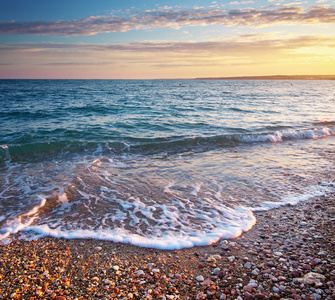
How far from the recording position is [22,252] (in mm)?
3672

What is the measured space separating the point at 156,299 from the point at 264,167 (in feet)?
20.5

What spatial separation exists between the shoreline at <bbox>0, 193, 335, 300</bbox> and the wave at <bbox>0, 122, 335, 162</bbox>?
619 centimetres

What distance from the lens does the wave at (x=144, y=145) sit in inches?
379

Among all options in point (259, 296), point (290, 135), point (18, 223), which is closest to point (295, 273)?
point (259, 296)

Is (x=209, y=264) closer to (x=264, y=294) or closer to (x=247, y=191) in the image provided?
(x=264, y=294)

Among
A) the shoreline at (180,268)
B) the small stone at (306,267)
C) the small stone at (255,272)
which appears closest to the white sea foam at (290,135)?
the shoreline at (180,268)

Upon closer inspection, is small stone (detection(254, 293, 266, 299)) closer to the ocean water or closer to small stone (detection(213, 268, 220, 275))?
small stone (detection(213, 268, 220, 275))

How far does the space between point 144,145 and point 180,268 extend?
25.1 ft

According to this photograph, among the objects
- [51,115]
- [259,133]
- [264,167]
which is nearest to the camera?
[264,167]

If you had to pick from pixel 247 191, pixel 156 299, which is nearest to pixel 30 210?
pixel 156 299

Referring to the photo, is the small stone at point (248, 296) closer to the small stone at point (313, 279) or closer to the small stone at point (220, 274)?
the small stone at point (220, 274)

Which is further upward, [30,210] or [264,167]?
[30,210]

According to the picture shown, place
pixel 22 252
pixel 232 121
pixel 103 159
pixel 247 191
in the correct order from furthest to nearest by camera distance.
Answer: pixel 232 121 → pixel 103 159 → pixel 247 191 → pixel 22 252

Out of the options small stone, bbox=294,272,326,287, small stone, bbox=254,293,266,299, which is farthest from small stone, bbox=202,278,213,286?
small stone, bbox=294,272,326,287
